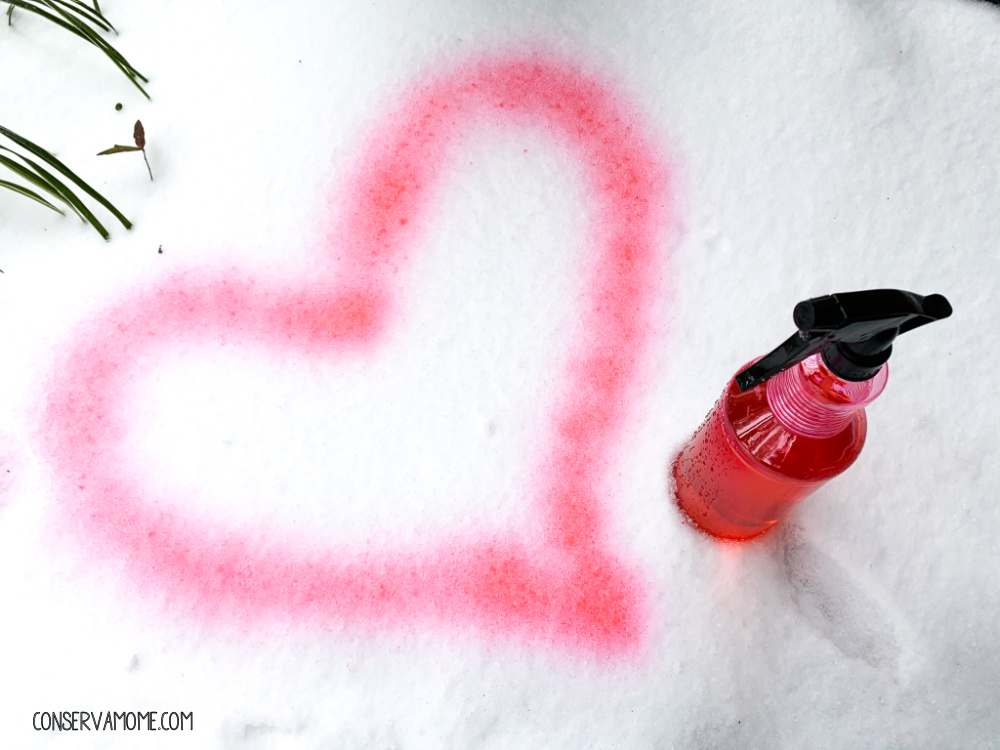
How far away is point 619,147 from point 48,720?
26.0 inches

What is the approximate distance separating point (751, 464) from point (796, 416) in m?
0.05

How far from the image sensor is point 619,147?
0.70 m

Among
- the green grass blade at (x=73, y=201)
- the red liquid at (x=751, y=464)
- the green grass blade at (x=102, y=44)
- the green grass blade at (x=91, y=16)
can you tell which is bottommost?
the red liquid at (x=751, y=464)

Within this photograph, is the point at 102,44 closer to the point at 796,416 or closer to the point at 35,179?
the point at 35,179

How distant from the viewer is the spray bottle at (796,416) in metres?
0.40

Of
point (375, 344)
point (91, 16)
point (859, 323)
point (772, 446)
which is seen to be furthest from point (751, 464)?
point (91, 16)

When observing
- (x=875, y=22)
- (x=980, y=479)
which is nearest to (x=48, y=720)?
(x=980, y=479)

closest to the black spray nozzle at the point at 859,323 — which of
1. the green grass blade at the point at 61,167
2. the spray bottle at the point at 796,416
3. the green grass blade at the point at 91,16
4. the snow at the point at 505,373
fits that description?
the spray bottle at the point at 796,416

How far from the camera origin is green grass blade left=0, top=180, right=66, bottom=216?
2.00ft

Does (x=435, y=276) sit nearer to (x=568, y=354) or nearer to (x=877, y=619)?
(x=568, y=354)

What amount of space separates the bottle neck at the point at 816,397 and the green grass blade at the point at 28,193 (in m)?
0.60

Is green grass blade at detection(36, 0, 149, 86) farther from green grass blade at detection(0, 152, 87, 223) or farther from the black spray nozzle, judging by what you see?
the black spray nozzle

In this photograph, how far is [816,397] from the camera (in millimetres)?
469

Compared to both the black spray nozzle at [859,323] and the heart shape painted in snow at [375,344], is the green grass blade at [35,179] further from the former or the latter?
the black spray nozzle at [859,323]
